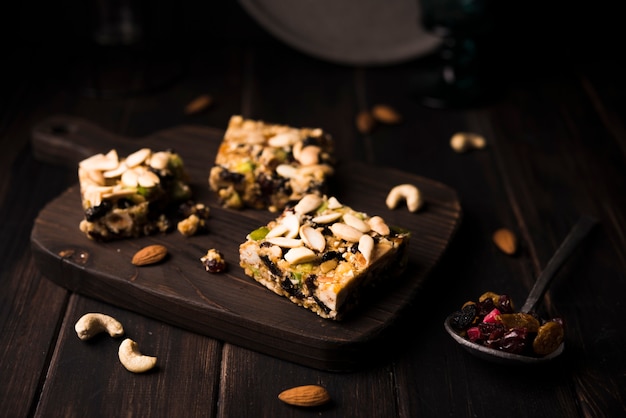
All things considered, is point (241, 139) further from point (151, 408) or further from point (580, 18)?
point (580, 18)

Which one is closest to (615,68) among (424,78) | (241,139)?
(424,78)

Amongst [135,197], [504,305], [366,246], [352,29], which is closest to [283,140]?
[135,197]

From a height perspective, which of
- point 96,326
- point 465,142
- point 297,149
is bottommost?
point 96,326

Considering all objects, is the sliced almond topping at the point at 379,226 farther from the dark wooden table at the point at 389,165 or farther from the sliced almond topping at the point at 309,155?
the sliced almond topping at the point at 309,155

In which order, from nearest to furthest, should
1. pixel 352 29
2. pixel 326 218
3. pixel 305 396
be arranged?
1. pixel 305 396
2. pixel 326 218
3. pixel 352 29

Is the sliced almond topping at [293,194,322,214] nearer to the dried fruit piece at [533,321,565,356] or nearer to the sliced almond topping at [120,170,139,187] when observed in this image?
the sliced almond topping at [120,170,139,187]

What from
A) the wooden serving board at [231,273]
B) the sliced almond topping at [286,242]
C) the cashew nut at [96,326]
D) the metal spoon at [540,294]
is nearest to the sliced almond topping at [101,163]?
the wooden serving board at [231,273]

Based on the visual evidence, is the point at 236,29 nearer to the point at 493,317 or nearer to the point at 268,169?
the point at 268,169
